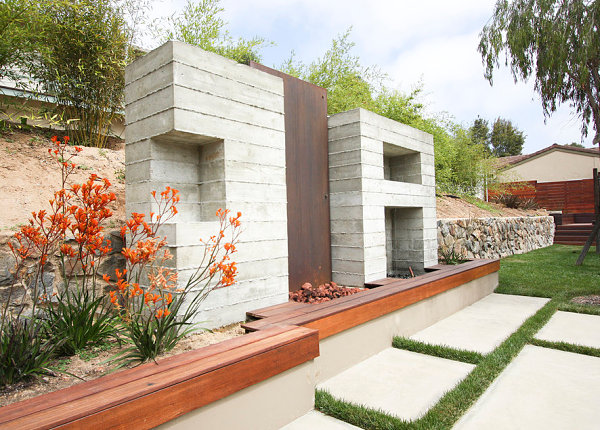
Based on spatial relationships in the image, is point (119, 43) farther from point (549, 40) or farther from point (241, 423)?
point (549, 40)

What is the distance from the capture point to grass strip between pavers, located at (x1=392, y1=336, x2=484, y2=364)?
2.42m

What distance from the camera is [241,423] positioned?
151 cm

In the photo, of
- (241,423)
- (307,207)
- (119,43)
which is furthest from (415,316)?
(119,43)

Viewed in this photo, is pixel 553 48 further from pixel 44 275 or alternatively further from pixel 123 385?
pixel 44 275

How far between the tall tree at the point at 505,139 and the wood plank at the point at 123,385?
117 feet

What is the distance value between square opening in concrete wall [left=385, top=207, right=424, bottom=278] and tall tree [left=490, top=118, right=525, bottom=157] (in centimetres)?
3228

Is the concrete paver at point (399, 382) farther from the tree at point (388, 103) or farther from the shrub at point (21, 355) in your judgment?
the tree at point (388, 103)

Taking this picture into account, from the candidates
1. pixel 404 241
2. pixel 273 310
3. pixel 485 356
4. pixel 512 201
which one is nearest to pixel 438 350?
pixel 485 356

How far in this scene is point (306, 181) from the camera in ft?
11.1

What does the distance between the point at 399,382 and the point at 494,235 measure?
25.1 ft

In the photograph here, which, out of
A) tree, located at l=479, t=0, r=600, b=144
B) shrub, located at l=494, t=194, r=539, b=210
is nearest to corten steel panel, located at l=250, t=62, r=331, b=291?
tree, located at l=479, t=0, r=600, b=144

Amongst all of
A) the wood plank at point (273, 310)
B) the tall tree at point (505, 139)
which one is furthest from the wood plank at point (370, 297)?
the tall tree at point (505, 139)

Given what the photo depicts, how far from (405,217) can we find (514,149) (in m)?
33.7

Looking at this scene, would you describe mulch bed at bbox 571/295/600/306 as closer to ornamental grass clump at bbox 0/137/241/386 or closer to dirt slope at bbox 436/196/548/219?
dirt slope at bbox 436/196/548/219
